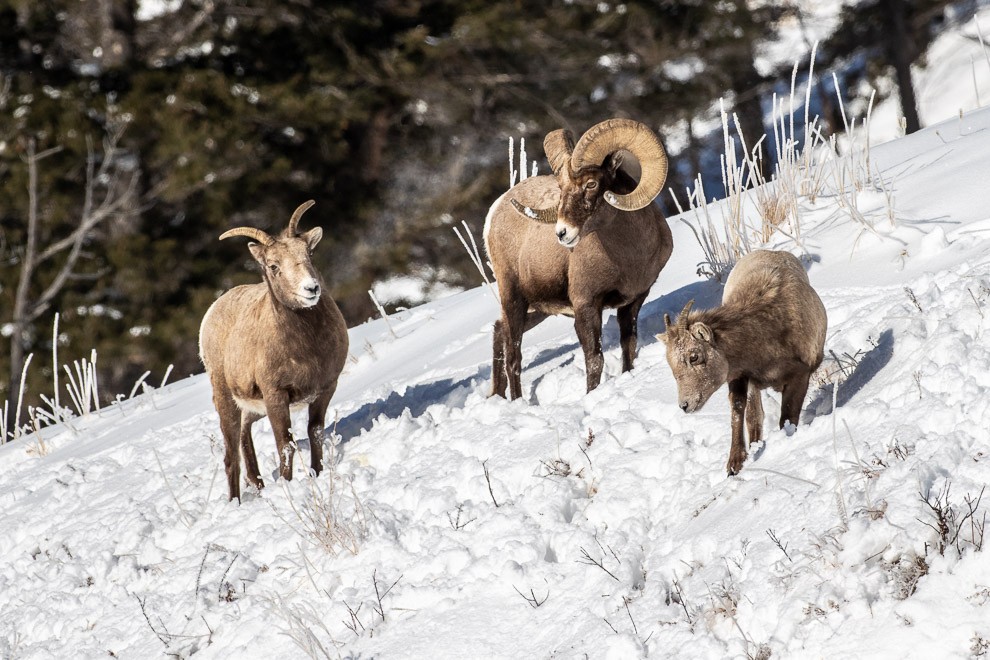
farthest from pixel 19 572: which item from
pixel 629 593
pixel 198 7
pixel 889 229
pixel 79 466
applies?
pixel 198 7

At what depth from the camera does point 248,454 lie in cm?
668

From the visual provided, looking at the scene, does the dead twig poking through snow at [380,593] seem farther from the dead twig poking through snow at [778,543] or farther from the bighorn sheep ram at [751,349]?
the dead twig poking through snow at [778,543]

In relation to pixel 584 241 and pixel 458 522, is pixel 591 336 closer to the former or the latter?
pixel 584 241

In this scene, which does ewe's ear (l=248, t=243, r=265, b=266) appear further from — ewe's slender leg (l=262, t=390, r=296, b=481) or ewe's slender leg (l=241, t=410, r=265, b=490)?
ewe's slender leg (l=241, t=410, r=265, b=490)

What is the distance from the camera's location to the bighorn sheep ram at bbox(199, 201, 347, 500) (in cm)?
617

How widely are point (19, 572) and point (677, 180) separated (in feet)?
52.5

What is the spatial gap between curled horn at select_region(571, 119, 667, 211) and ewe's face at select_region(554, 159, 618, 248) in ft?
0.21

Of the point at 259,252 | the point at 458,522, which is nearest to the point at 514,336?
the point at 259,252

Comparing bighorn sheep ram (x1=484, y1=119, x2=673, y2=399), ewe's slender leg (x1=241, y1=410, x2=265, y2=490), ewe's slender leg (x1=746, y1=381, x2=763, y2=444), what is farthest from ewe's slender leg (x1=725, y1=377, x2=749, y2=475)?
ewe's slender leg (x1=241, y1=410, x2=265, y2=490)

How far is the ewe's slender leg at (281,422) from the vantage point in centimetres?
618

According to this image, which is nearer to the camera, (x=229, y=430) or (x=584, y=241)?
(x=584, y=241)

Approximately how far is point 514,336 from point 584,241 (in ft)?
2.58

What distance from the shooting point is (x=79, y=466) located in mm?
8336

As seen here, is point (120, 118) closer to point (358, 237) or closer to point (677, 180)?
point (358, 237)
